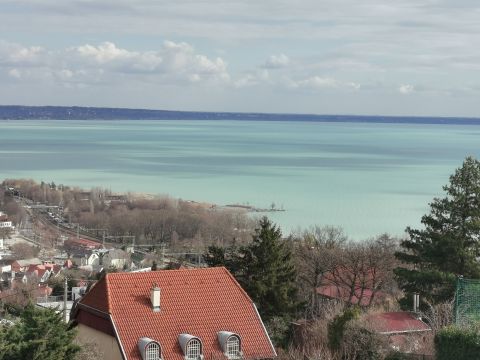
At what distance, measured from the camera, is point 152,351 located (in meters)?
14.7

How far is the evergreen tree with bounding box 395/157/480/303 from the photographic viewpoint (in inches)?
763

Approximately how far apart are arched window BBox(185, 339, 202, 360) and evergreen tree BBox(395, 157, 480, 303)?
6.38 meters

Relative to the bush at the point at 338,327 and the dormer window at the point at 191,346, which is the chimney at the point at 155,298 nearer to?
the dormer window at the point at 191,346

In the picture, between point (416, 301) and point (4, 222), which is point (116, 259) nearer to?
point (4, 222)

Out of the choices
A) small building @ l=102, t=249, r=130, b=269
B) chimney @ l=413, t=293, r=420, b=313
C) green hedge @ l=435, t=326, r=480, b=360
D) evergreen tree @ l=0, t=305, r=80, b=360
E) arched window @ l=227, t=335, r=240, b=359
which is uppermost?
green hedge @ l=435, t=326, r=480, b=360

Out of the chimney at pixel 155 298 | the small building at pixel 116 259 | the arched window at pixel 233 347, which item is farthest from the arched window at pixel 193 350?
the small building at pixel 116 259

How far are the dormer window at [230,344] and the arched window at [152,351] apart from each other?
1.25 metres

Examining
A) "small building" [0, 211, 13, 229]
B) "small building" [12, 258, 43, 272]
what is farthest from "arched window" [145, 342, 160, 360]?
"small building" [0, 211, 13, 229]

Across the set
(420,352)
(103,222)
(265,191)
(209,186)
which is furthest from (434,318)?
(209,186)

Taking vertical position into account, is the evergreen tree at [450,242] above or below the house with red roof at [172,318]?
above

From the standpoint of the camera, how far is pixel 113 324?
49.2 ft

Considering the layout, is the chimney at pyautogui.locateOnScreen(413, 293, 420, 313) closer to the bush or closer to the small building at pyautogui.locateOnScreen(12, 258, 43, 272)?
the bush

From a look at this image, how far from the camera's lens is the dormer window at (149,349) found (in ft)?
48.0

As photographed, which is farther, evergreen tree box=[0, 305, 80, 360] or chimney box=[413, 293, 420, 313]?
chimney box=[413, 293, 420, 313]
